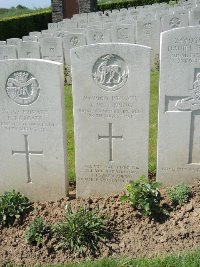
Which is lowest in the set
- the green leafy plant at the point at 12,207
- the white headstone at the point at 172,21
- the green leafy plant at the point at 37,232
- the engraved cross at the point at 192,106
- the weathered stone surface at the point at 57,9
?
the green leafy plant at the point at 37,232

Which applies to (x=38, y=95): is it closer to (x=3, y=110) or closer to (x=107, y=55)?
(x=3, y=110)

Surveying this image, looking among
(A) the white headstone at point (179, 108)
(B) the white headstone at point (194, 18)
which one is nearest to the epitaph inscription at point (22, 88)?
(A) the white headstone at point (179, 108)

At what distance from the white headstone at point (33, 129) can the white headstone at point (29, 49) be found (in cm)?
550

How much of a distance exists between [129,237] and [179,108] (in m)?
1.40

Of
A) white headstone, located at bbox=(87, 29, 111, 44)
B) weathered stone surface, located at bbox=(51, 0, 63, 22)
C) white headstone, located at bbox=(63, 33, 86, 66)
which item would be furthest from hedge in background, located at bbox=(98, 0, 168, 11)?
white headstone, located at bbox=(63, 33, 86, 66)

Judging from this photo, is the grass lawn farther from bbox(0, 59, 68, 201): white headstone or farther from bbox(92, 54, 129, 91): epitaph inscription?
bbox(92, 54, 129, 91): epitaph inscription

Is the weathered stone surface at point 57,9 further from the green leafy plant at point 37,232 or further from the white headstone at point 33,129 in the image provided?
the green leafy plant at point 37,232

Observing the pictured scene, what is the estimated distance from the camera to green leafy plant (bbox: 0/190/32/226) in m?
4.04

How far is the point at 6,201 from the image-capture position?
411 cm

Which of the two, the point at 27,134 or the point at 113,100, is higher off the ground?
the point at 113,100

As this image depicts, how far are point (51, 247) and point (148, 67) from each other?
1.92m

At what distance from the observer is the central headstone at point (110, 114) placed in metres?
3.92

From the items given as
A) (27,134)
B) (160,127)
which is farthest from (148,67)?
(27,134)

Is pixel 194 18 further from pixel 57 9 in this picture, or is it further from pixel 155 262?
pixel 57 9
